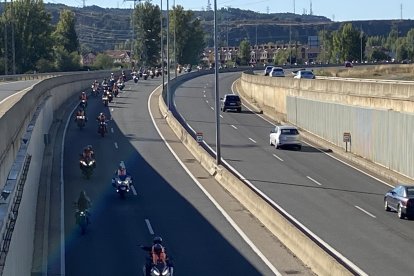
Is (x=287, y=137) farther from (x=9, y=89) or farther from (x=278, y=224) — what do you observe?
(x=278, y=224)

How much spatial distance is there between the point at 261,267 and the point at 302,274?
1330 mm

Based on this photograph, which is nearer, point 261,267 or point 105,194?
point 261,267

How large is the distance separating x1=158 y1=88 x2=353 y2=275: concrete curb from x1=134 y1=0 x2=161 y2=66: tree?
393 feet

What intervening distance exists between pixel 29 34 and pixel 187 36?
1883 inches

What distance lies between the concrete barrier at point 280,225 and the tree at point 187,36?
125m

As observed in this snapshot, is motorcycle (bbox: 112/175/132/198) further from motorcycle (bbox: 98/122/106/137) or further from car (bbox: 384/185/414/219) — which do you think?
motorcycle (bbox: 98/122/106/137)

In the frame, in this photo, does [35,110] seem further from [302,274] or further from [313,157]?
[302,274]

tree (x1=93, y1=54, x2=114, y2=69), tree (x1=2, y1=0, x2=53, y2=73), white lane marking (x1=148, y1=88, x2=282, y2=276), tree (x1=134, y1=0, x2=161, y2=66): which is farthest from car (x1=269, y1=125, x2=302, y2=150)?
tree (x1=134, y1=0, x2=161, y2=66)

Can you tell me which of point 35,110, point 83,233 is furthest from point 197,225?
point 35,110

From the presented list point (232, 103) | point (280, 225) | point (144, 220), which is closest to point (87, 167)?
point (144, 220)

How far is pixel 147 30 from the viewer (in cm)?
16100

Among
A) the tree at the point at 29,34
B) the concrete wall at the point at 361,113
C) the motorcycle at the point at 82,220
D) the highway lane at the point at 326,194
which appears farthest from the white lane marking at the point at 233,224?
the tree at the point at 29,34

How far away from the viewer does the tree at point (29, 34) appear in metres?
125

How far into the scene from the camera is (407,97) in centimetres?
4356
